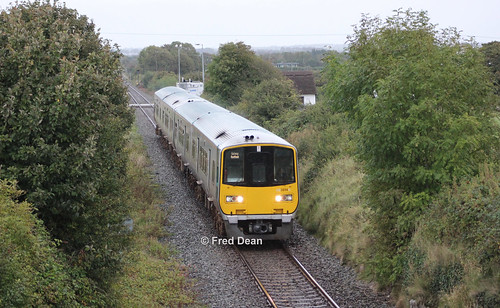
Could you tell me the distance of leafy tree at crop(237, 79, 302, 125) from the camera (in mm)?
33250

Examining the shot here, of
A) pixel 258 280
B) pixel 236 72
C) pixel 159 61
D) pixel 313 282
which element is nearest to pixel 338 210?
pixel 313 282

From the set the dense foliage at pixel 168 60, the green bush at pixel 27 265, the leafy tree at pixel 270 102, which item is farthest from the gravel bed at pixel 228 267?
the dense foliage at pixel 168 60

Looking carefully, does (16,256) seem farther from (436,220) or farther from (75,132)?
(436,220)

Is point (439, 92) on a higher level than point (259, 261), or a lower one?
higher

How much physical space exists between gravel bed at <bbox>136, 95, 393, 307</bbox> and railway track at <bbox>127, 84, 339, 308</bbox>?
0.21 metres

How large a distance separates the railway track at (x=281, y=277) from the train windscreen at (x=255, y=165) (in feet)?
5.60

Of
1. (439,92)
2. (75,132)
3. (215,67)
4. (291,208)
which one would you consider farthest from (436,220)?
(215,67)

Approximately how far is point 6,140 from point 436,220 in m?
6.78

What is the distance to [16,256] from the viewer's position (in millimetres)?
6297

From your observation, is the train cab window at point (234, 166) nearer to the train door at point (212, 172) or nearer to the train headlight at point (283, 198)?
the train door at point (212, 172)

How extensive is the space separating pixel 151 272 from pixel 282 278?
269cm

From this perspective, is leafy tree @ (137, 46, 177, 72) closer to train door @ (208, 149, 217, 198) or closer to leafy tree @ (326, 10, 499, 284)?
train door @ (208, 149, 217, 198)

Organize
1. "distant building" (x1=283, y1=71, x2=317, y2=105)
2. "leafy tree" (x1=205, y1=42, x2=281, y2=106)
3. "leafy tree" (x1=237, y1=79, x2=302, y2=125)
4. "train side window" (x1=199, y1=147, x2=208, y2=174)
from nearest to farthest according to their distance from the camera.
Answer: "train side window" (x1=199, y1=147, x2=208, y2=174) < "leafy tree" (x1=237, y1=79, x2=302, y2=125) < "leafy tree" (x1=205, y1=42, x2=281, y2=106) < "distant building" (x1=283, y1=71, x2=317, y2=105)

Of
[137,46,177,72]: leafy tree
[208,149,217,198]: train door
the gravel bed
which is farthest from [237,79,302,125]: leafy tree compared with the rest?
[137,46,177,72]: leafy tree
